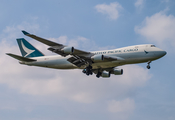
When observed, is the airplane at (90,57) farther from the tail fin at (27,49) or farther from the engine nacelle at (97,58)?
the tail fin at (27,49)

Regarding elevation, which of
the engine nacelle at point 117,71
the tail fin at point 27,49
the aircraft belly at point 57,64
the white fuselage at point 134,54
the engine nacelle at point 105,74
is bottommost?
the engine nacelle at point 105,74

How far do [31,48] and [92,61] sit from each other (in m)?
14.2

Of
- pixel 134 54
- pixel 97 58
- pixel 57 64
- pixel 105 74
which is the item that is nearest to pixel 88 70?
pixel 97 58

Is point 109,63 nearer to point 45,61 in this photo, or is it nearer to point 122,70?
point 122,70

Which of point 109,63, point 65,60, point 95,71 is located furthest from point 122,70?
point 65,60

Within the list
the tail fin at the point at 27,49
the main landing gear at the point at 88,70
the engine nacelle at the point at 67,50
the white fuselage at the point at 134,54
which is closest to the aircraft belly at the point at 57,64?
the main landing gear at the point at 88,70

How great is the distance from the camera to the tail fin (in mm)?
50169

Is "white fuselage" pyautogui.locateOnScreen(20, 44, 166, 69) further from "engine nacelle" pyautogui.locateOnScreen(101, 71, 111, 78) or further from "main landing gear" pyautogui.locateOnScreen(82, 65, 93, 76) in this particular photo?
"engine nacelle" pyautogui.locateOnScreen(101, 71, 111, 78)

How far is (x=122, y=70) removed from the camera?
168 feet

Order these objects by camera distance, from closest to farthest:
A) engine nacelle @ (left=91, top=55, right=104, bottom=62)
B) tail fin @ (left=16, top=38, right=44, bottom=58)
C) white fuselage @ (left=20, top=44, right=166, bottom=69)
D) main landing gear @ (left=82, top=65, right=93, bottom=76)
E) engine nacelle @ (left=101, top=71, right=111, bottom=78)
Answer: engine nacelle @ (left=91, top=55, right=104, bottom=62) → white fuselage @ (left=20, top=44, right=166, bottom=69) → main landing gear @ (left=82, top=65, right=93, bottom=76) → tail fin @ (left=16, top=38, right=44, bottom=58) → engine nacelle @ (left=101, top=71, right=111, bottom=78)

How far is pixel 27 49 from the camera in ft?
168

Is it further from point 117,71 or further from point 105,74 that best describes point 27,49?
point 117,71

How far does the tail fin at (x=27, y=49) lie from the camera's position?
50169 mm

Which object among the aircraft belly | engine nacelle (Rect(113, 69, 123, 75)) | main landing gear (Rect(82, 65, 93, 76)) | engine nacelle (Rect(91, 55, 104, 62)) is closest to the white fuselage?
engine nacelle (Rect(91, 55, 104, 62))
